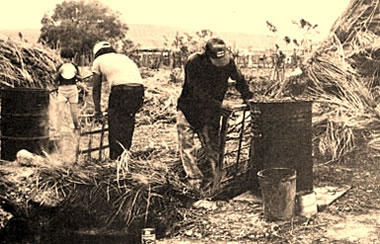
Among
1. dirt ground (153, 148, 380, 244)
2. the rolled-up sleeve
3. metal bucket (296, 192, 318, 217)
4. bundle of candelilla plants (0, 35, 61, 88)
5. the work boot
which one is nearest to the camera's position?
dirt ground (153, 148, 380, 244)

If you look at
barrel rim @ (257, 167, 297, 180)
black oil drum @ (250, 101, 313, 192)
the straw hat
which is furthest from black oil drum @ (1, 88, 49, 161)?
barrel rim @ (257, 167, 297, 180)

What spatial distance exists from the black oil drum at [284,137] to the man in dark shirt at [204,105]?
0.36 metres

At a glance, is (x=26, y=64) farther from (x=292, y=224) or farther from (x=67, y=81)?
(x=292, y=224)

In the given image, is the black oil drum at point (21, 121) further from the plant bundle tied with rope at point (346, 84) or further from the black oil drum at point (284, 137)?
the plant bundle tied with rope at point (346, 84)

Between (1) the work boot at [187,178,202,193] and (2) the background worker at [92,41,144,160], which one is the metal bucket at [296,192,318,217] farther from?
(2) the background worker at [92,41,144,160]

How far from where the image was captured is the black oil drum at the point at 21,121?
622 cm

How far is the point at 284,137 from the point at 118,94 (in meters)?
1.85

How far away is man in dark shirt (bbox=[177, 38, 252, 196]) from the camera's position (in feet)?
16.6

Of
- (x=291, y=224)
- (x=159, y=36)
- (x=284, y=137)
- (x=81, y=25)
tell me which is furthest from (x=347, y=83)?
(x=159, y=36)

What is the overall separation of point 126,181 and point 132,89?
4.32 ft

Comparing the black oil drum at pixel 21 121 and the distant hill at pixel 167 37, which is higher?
the distant hill at pixel 167 37

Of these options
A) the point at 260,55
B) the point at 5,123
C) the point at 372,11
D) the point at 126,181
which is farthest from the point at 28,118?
the point at 260,55

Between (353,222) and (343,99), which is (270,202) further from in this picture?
(343,99)

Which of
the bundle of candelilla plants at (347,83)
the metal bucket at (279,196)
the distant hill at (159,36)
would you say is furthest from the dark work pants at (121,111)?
the distant hill at (159,36)
